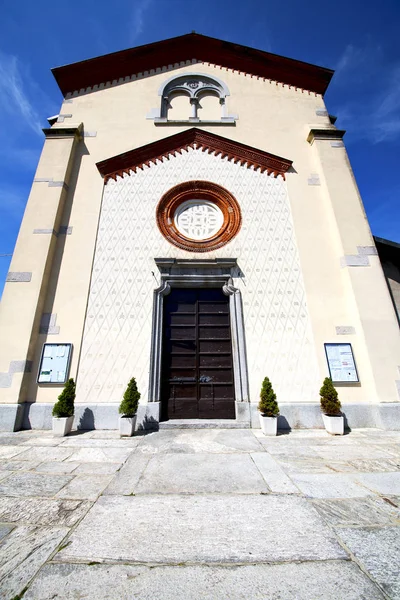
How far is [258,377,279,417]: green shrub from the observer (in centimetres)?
509

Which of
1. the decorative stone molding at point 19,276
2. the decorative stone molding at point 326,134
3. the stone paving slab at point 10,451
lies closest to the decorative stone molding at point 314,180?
the decorative stone molding at point 326,134

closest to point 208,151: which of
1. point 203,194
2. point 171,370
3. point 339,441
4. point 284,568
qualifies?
point 203,194

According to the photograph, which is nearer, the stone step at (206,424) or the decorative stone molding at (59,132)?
the stone step at (206,424)

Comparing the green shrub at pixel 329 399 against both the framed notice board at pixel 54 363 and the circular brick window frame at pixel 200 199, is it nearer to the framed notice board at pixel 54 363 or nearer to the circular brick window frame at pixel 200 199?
the circular brick window frame at pixel 200 199

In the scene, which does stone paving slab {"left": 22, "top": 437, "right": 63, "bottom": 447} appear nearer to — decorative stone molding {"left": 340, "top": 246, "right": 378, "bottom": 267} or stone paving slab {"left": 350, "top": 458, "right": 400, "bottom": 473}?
stone paving slab {"left": 350, "top": 458, "right": 400, "bottom": 473}

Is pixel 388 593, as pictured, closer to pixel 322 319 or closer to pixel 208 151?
pixel 322 319

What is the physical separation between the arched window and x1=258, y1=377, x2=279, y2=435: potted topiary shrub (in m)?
8.95

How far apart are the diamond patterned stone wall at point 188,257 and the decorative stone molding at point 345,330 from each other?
776mm

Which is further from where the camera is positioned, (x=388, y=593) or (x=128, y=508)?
(x=128, y=508)

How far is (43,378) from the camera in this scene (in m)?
5.78

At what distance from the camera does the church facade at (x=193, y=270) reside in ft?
19.1

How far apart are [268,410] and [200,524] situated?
3.38 metres

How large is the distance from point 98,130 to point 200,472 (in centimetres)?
1025

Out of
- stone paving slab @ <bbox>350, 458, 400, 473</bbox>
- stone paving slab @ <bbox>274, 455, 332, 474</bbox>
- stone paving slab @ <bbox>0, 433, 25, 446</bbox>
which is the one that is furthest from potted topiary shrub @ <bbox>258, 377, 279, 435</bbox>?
stone paving slab @ <bbox>0, 433, 25, 446</bbox>
